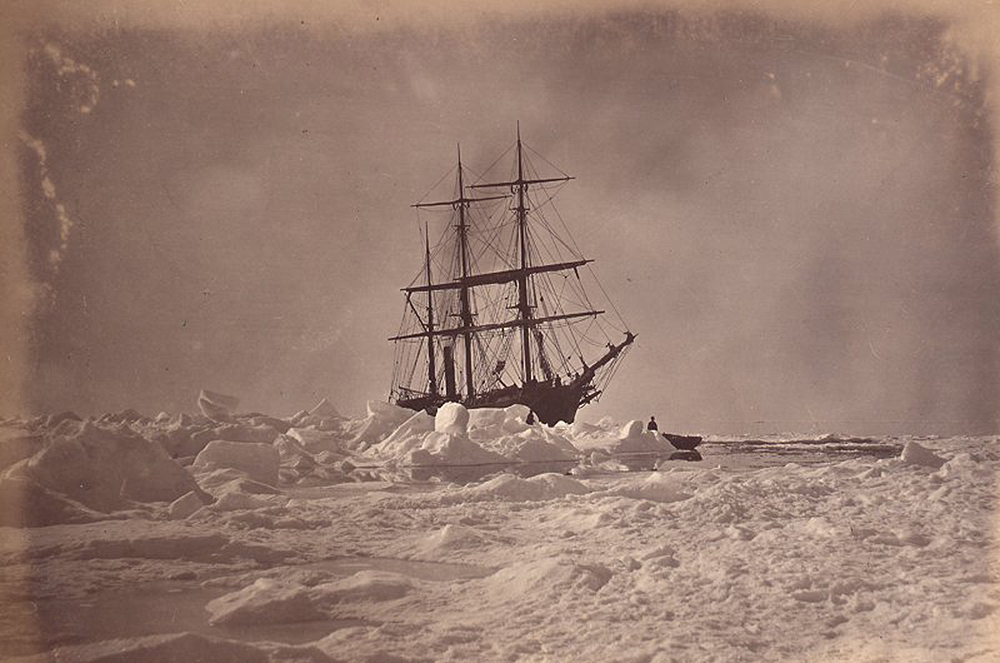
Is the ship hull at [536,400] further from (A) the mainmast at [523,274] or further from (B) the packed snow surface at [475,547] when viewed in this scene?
(B) the packed snow surface at [475,547]

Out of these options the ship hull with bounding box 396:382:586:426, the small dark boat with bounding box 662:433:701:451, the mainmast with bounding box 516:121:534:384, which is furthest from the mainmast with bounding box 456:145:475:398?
the small dark boat with bounding box 662:433:701:451

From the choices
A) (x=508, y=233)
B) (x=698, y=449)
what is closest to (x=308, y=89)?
(x=508, y=233)

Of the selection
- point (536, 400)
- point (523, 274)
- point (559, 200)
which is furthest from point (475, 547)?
point (559, 200)

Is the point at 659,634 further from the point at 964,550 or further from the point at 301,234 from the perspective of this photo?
the point at 301,234

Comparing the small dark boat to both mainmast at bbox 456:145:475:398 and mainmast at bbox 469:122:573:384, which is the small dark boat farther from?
mainmast at bbox 456:145:475:398

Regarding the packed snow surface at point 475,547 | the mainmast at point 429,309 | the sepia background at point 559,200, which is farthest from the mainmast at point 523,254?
the packed snow surface at point 475,547

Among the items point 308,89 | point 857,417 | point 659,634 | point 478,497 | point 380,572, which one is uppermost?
point 308,89
